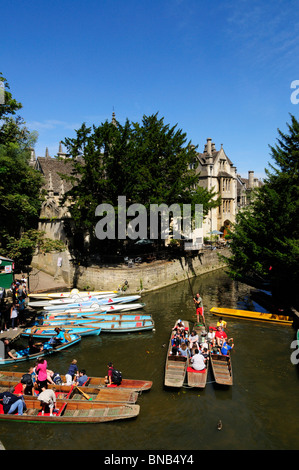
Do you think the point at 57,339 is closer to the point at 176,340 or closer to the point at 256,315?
the point at 176,340

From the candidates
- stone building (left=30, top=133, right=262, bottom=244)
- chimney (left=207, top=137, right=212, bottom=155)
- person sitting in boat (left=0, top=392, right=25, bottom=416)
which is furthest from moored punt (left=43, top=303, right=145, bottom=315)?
chimney (left=207, top=137, right=212, bottom=155)

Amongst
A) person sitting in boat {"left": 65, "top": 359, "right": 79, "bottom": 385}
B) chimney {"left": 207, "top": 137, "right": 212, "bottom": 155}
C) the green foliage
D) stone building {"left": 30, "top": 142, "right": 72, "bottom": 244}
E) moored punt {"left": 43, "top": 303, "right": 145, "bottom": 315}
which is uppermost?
chimney {"left": 207, "top": 137, "right": 212, "bottom": 155}

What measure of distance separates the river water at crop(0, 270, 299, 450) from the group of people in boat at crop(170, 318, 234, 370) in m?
1.21

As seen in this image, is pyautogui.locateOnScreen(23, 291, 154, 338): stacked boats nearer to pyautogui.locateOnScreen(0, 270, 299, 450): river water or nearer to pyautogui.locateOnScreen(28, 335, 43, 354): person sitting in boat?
pyautogui.locateOnScreen(0, 270, 299, 450): river water

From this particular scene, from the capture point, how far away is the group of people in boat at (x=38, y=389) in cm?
A: 1258

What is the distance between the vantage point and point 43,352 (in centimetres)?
1883

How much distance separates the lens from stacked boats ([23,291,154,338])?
22.4 m

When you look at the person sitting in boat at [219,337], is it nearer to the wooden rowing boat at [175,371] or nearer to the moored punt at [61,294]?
the wooden rowing boat at [175,371]

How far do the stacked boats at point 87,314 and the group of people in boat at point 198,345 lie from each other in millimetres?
4579

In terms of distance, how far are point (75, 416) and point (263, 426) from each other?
25.0 feet

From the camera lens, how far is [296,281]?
2439cm

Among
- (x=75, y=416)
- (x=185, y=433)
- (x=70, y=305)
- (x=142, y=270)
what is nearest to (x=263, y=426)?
(x=185, y=433)

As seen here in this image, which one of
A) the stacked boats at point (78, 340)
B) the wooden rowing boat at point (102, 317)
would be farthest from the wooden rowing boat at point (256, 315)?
the stacked boats at point (78, 340)

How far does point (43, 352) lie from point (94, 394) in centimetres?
613
